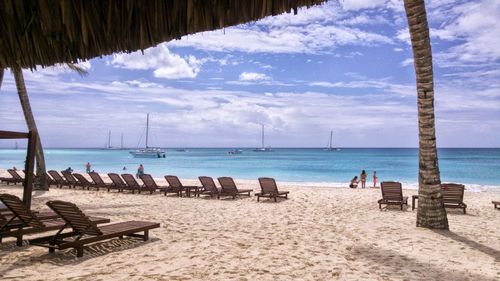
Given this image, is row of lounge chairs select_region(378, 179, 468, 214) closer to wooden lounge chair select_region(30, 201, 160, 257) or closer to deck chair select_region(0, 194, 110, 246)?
wooden lounge chair select_region(30, 201, 160, 257)

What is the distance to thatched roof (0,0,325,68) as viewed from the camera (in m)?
3.34

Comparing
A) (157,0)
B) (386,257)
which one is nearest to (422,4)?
(386,257)

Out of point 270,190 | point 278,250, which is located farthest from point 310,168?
point 278,250

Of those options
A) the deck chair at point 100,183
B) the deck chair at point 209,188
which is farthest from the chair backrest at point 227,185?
the deck chair at point 100,183

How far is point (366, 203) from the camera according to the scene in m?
14.4

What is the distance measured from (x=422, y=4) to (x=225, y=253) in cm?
641

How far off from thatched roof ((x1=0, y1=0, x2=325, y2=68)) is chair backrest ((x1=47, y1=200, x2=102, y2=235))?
10.6 ft

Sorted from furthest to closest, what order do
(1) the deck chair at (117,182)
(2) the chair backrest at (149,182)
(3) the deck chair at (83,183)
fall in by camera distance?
(3) the deck chair at (83,183) → (1) the deck chair at (117,182) → (2) the chair backrest at (149,182)

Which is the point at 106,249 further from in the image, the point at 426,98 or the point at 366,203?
the point at 366,203

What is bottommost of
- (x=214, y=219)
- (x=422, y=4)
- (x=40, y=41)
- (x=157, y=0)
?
(x=214, y=219)

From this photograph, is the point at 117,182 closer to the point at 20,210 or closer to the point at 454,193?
the point at 20,210

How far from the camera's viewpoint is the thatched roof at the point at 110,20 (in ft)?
11.0

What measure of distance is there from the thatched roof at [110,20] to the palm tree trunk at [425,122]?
616 cm

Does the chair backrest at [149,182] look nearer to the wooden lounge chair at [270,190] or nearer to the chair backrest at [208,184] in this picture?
the chair backrest at [208,184]
